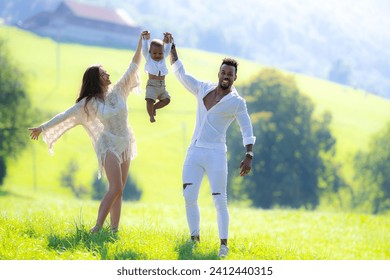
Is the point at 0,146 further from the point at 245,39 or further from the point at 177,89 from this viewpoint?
the point at 245,39

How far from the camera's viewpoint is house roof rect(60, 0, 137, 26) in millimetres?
97438

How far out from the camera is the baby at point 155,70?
8859 mm

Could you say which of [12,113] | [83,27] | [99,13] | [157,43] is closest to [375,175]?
[12,113]

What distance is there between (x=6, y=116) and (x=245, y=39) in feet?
204

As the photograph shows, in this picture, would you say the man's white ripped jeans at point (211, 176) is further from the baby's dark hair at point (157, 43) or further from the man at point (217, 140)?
the baby's dark hair at point (157, 43)

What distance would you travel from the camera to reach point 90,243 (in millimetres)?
8875

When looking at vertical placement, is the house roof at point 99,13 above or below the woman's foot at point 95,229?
above

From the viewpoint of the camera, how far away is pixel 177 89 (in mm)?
79625

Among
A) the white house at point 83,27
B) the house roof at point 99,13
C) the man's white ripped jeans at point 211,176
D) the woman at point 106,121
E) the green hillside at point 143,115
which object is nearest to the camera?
the man's white ripped jeans at point 211,176

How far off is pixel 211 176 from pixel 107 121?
1.70 metres

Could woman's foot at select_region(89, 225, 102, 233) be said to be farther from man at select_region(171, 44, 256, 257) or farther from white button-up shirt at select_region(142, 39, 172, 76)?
white button-up shirt at select_region(142, 39, 172, 76)

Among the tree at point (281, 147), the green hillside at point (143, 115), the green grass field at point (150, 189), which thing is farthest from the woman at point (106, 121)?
the green hillside at point (143, 115)

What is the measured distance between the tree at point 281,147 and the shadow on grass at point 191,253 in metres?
40.2

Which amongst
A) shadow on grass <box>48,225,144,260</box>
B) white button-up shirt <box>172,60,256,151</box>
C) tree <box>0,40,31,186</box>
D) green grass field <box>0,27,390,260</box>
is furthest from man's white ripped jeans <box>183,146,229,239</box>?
tree <box>0,40,31,186</box>
